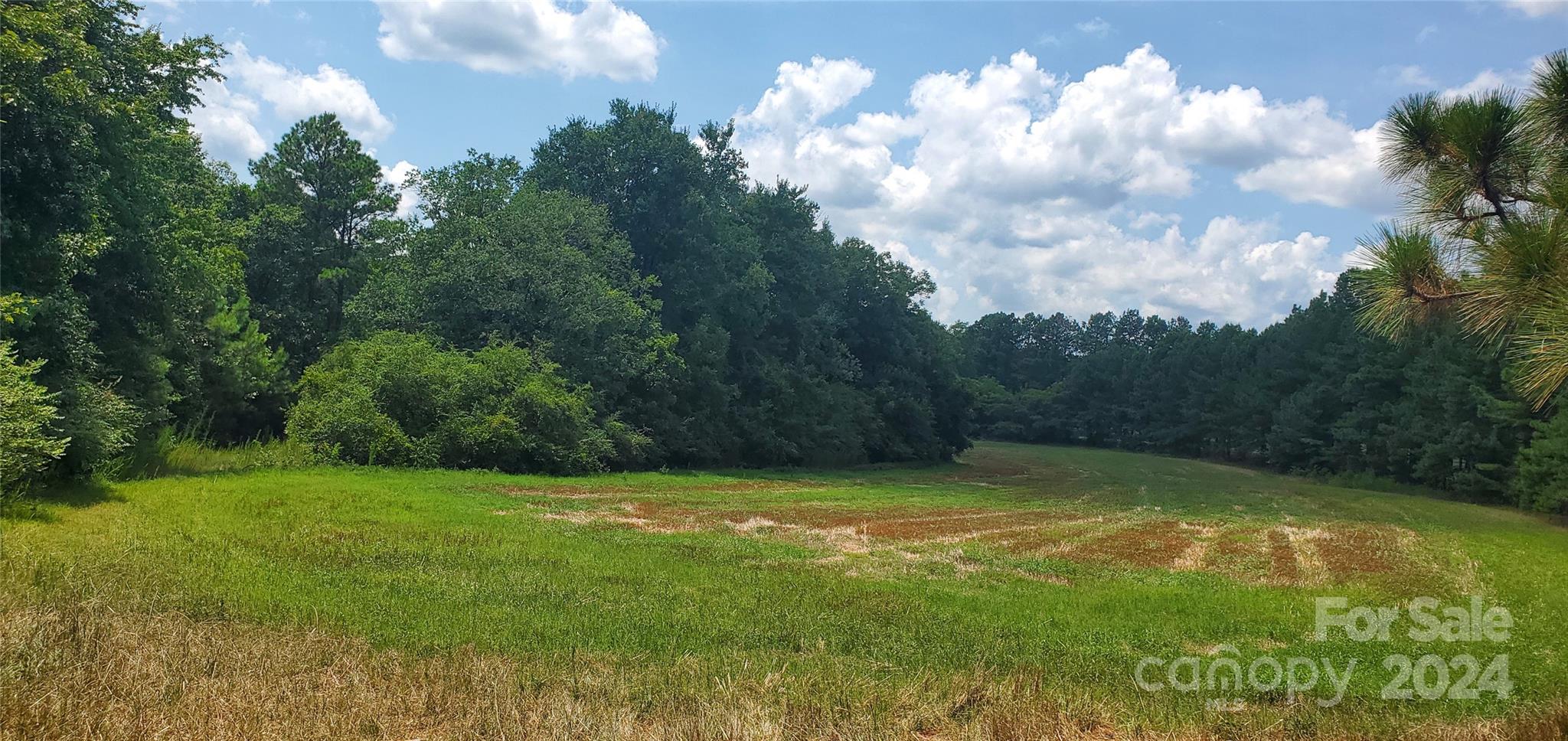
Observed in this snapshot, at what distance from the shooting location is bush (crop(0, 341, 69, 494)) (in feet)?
40.7

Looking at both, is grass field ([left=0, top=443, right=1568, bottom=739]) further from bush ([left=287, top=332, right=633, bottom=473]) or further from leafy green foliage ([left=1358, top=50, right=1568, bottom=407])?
bush ([left=287, top=332, right=633, bottom=473])

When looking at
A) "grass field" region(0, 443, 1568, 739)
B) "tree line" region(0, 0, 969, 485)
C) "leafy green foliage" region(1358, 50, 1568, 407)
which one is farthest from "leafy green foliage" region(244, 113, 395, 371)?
"leafy green foliage" region(1358, 50, 1568, 407)

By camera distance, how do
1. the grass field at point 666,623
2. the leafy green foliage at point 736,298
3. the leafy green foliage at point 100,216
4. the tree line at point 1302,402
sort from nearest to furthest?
the grass field at point 666,623
the leafy green foliage at point 100,216
the tree line at point 1302,402
the leafy green foliage at point 736,298

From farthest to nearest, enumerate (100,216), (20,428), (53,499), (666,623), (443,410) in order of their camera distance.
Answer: (443,410)
(100,216)
(53,499)
(20,428)
(666,623)

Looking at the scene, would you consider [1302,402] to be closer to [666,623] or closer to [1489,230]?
[1489,230]

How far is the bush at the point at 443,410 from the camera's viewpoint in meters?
29.2

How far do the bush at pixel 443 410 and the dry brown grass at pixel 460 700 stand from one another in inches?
911

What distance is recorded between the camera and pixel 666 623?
29.4 ft

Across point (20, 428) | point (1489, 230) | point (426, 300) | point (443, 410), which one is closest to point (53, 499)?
point (20, 428)

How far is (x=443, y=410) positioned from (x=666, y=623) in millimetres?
25104

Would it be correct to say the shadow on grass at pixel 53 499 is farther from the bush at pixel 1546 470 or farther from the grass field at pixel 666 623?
the bush at pixel 1546 470

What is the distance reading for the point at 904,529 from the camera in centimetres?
1966

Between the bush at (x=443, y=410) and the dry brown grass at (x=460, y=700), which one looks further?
the bush at (x=443, y=410)

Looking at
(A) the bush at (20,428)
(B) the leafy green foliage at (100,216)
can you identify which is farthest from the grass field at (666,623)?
(B) the leafy green foliage at (100,216)
